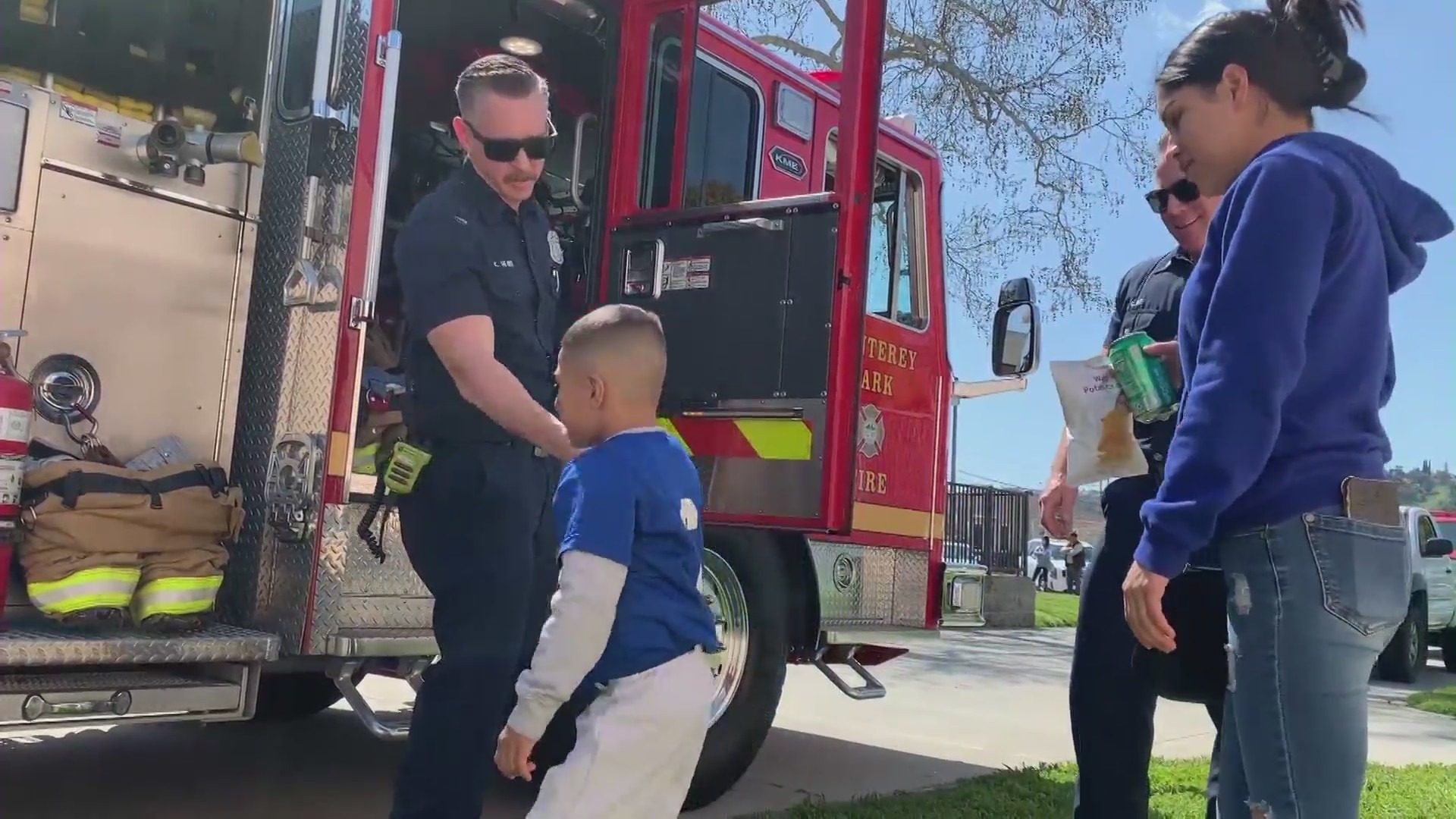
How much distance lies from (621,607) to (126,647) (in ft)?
5.25

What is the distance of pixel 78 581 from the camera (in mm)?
3045

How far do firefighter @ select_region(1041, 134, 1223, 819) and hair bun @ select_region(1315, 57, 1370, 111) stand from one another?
2.13ft

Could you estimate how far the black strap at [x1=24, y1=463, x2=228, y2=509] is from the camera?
10.0 ft

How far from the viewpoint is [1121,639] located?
9.26 feet

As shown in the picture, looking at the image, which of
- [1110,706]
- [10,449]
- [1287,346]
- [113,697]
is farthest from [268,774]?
[1287,346]

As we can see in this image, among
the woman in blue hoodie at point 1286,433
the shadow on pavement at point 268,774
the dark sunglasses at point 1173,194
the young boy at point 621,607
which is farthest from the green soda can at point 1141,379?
the shadow on pavement at point 268,774

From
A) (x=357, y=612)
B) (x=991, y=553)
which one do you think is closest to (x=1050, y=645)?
(x=991, y=553)

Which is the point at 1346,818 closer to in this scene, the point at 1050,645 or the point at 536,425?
the point at 536,425

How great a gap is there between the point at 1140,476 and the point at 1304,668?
1.17 m

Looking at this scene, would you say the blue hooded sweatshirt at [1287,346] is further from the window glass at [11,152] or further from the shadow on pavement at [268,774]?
the window glass at [11,152]

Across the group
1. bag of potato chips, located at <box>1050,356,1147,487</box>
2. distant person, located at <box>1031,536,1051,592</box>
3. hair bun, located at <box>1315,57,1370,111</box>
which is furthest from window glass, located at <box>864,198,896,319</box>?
distant person, located at <box>1031,536,1051,592</box>

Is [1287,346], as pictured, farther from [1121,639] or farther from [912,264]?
[912,264]

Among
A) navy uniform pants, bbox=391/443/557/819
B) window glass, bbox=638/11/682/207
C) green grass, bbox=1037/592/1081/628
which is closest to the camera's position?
navy uniform pants, bbox=391/443/557/819

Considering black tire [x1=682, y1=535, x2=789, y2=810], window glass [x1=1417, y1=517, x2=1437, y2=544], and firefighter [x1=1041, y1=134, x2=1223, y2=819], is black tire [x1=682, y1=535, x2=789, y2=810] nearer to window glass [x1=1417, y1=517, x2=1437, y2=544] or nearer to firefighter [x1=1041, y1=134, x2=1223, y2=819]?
firefighter [x1=1041, y1=134, x2=1223, y2=819]
